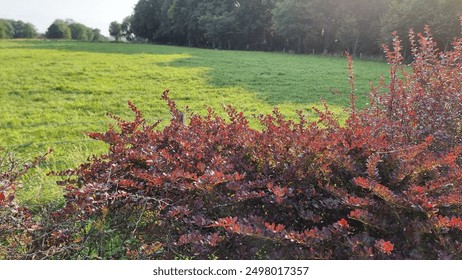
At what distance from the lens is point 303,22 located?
138ft

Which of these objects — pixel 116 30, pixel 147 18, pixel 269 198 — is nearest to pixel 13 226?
pixel 269 198

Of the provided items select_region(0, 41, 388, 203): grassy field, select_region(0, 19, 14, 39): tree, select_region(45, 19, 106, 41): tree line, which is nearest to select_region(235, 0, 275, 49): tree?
select_region(45, 19, 106, 41): tree line

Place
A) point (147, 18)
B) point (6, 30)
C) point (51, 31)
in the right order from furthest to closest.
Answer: point (147, 18)
point (51, 31)
point (6, 30)

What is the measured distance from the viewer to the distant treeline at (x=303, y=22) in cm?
2855

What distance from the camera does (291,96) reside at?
12609mm

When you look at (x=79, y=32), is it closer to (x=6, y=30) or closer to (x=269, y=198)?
(x=6, y=30)

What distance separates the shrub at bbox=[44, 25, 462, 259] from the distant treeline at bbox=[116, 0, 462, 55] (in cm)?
2784

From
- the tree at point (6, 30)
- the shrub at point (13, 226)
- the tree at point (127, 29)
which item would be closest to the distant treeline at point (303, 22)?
the tree at point (127, 29)

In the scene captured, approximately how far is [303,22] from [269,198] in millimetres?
42784

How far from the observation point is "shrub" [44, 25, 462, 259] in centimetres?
193

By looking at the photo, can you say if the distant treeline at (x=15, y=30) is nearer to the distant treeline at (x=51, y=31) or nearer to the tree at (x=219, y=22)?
the distant treeline at (x=51, y=31)
